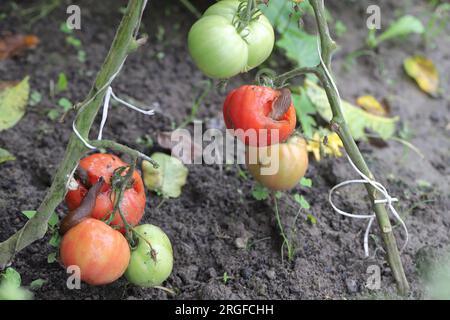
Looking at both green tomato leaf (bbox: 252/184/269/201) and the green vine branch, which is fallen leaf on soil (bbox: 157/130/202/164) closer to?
green tomato leaf (bbox: 252/184/269/201)

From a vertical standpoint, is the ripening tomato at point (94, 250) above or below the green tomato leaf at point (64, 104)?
above

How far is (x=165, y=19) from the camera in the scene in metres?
2.78

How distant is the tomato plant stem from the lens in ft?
4.59

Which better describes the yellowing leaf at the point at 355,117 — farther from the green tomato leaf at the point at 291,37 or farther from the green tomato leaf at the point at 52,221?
the green tomato leaf at the point at 52,221

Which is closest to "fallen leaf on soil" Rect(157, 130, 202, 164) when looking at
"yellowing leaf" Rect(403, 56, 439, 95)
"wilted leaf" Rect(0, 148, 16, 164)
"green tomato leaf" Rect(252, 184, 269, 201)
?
"green tomato leaf" Rect(252, 184, 269, 201)

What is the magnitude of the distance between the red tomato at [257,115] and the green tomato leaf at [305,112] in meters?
0.68

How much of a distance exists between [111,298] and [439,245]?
3.29 feet

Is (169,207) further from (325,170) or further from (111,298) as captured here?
(325,170)

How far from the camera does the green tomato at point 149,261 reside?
5.24 ft

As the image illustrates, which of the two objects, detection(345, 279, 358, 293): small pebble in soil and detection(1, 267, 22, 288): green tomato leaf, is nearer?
detection(1, 267, 22, 288): green tomato leaf

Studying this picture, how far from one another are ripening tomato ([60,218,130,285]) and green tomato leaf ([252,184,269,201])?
56 centimetres

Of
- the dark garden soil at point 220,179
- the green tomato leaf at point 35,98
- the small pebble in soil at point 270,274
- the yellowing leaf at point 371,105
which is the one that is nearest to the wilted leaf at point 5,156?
the dark garden soil at point 220,179

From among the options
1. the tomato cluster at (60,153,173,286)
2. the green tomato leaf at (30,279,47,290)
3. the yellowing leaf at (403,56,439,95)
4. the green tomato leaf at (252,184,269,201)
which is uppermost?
the tomato cluster at (60,153,173,286)
